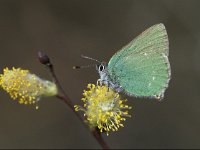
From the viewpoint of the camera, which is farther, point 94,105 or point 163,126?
point 163,126

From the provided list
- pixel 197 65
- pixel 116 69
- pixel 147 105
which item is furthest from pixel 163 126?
pixel 116 69

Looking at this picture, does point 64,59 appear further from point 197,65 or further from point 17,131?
point 197,65

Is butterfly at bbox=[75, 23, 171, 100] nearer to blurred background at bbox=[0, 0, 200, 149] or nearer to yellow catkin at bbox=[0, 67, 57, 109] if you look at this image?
yellow catkin at bbox=[0, 67, 57, 109]

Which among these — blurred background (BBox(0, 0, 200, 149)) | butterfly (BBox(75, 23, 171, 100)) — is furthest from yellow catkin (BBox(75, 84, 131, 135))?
blurred background (BBox(0, 0, 200, 149))

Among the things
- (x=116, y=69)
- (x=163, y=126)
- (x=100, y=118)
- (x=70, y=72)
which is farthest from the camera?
(x=70, y=72)

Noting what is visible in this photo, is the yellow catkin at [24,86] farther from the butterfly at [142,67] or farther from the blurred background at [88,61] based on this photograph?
the blurred background at [88,61]

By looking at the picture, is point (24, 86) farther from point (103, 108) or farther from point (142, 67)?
point (142, 67)

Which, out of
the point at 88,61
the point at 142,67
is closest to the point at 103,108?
the point at 142,67
